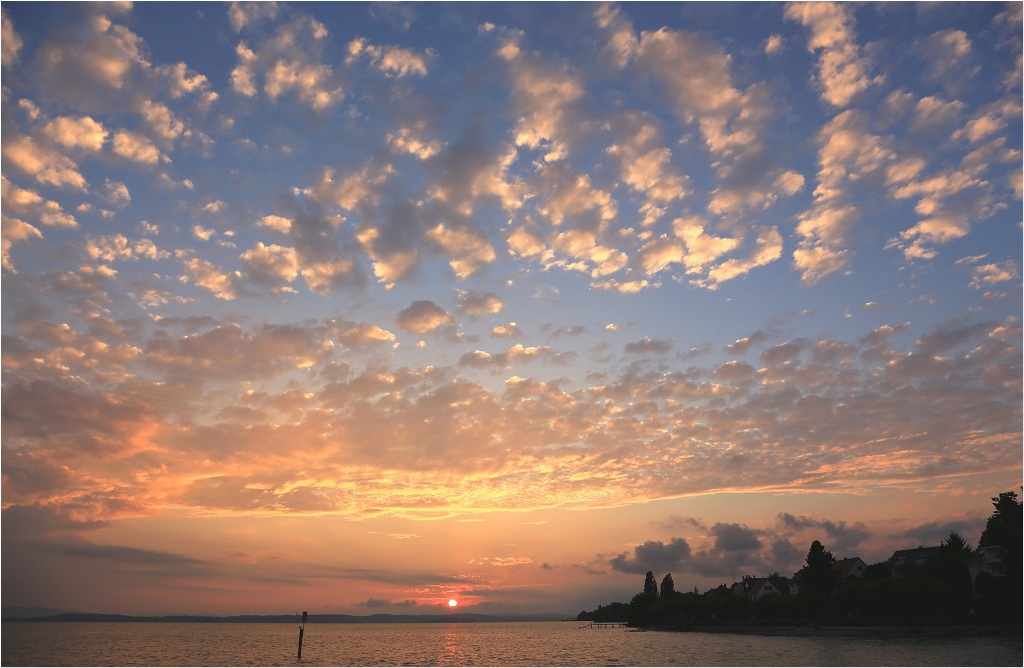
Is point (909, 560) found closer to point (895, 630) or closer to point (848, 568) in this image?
point (848, 568)

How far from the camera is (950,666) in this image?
211 ft

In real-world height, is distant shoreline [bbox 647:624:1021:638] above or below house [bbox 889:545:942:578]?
below

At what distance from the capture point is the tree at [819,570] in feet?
495

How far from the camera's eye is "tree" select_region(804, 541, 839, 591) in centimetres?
15088

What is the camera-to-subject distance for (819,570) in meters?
152

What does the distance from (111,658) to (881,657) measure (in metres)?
115

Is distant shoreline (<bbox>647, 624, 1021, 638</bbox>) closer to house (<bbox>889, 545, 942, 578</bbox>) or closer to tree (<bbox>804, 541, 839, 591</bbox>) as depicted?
tree (<bbox>804, 541, 839, 591</bbox>)

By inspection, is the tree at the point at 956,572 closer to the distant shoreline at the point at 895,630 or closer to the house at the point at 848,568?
the distant shoreline at the point at 895,630

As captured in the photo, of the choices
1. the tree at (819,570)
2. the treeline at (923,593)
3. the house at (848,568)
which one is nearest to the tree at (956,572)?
the treeline at (923,593)

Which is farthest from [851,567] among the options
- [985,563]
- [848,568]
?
[985,563]

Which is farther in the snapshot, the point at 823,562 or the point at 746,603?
the point at 746,603

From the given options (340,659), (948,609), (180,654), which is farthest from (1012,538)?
(180,654)

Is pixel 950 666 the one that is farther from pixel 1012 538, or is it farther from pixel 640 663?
pixel 1012 538

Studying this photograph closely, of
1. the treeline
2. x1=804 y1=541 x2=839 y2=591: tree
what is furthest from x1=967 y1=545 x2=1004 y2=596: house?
x1=804 y1=541 x2=839 y2=591: tree
